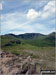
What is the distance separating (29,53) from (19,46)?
498mm

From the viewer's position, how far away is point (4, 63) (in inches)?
169

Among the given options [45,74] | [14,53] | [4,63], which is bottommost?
[45,74]

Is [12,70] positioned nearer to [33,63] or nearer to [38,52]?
[33,63]

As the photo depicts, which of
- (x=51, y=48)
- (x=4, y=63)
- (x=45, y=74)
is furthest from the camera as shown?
(x=51, y=48)

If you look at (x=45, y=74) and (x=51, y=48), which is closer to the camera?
(x=45, y=74)

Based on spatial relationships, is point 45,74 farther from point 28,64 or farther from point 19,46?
point 19,46

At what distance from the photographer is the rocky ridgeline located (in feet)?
13.8

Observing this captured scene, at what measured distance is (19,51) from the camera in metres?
4.54

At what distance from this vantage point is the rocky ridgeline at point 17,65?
4207 mm

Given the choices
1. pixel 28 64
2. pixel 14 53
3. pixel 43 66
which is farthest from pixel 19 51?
pixel 43 66

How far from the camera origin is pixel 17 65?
168 inches

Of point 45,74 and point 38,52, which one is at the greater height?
point 38,52

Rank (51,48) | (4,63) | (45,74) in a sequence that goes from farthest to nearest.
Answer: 1. (51,48)
2. (4,63)
3. (45,74)

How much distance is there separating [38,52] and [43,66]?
49 cm
